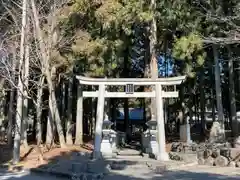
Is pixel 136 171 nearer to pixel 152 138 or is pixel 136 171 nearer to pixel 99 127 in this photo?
pixel 99 127

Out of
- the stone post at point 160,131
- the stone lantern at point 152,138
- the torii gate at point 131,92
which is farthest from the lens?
the stone lantern at point 152,138

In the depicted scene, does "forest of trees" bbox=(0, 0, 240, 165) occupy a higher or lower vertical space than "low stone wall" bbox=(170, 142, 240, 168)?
higher

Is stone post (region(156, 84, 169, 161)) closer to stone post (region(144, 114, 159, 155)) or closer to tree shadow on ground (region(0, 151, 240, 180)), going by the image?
stone post (region(144, 114, 159, 155))

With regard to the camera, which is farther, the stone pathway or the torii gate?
the torii gate

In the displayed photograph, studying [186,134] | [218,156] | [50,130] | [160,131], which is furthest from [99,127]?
[186,134]

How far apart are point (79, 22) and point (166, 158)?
785 centimetres

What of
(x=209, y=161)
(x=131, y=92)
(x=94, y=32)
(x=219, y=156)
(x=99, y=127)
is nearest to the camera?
(x=219, y=156)

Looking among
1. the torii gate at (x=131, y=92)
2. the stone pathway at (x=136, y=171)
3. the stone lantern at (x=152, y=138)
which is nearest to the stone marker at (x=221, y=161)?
the stone pathway at (x=136, y=171)

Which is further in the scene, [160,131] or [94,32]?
[94,32]

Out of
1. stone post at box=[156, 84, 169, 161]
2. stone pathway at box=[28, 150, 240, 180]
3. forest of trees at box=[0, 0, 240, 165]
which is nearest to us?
stone pathway at box=[28, 150, 240, 180]

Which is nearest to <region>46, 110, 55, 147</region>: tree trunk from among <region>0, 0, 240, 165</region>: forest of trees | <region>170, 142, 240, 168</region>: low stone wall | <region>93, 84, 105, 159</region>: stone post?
<region>0, 0, 240, 165</region>: forest of trees

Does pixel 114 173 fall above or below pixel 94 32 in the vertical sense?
below

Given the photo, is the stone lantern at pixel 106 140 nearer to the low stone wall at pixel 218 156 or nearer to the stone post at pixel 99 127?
the stone post at pixel 99 127

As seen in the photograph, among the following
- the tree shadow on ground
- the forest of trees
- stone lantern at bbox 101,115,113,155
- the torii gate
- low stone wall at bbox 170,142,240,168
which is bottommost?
the tree shadow on ground
